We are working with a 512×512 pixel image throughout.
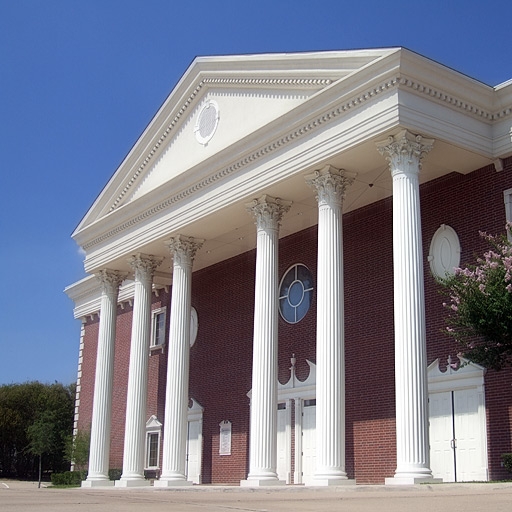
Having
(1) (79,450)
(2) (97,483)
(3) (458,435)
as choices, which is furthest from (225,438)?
(3) (458,435)

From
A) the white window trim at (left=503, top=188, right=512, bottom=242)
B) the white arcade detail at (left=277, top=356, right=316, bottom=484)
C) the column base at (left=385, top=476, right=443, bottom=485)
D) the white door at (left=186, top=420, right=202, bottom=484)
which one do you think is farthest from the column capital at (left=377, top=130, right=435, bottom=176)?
the white door at (left=186, top=420, right=202, bottom=484)

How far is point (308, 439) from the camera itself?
26.0m

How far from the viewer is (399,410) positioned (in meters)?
17.9

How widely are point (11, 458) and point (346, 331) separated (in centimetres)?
5682

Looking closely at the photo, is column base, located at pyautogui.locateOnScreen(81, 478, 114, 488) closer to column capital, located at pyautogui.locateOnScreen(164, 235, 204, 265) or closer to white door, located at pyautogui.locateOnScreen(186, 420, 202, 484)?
white door, located at pyautogui.locateOnScreen(186, 420, 202, 484)

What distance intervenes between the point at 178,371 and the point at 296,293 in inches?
190

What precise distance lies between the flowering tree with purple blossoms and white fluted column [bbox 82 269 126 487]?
1644cm

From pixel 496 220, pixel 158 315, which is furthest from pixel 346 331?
pixel 158 315

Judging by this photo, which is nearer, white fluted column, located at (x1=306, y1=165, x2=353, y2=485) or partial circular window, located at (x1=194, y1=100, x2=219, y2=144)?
white fluted column, located at (x1=306, y1=165, x2=353, y2=485)

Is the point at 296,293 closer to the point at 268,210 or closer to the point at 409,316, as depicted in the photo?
the point at 268,210

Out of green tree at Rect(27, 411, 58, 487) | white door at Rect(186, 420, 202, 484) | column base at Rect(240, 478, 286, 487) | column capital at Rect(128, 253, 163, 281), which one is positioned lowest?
column base at Rect(240, 478, 286, 487)

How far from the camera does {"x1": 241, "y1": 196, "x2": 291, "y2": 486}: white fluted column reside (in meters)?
21.5

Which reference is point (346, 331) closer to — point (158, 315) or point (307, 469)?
point (307, 469)

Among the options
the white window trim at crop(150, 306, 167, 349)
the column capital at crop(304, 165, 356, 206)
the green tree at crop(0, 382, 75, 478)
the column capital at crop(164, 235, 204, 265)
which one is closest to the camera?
the column capital at crop(304, 165, 356, 206)
